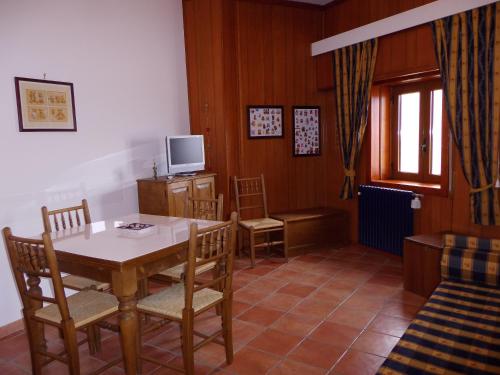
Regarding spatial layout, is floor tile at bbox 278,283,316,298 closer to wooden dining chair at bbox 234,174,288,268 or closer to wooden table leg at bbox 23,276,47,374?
wooden dining chair at bbox 234,174,288,268

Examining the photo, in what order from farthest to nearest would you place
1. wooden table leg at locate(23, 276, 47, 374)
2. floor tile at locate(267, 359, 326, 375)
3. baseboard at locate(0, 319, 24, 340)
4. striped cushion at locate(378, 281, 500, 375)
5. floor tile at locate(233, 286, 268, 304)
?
floor tile at locate(233, 286, 268, 304), baseboard at locate(0, 319, 24, 340), floor tile at locate(267, 359, 326, 375), wooden table leg at locate(23, 276, 47, 374), striped cushion at locate(378, 281, 500, 375)

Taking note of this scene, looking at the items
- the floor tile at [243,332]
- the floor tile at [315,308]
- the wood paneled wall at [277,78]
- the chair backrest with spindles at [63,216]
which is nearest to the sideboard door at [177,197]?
the wood paneled wall at [277,78]

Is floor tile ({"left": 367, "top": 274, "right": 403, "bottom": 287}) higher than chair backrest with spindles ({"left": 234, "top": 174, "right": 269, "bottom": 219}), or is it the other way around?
chair backrest with spindles ({"left": 234, "top": 174, "right": 269, "bottom": 219})

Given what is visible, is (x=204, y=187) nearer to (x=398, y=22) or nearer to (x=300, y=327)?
(x=300, y=327)

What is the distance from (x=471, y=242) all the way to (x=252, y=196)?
8.33ft

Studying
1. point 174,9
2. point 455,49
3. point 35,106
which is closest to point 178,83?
point 174,9

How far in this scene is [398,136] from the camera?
4820 mm

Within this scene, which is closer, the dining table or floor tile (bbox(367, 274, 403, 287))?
the dining table

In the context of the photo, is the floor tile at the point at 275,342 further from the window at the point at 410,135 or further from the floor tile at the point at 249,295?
the window at the point at 410,135

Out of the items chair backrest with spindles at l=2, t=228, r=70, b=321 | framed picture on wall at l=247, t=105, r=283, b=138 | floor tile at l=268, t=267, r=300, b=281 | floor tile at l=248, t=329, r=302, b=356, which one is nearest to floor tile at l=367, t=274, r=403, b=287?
floor tile at l=268, t=267, r=300, b=281

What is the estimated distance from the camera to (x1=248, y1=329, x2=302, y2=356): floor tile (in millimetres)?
2711

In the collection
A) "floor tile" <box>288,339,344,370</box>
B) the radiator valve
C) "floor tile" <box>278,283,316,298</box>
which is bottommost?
"floor tile" <box>288,339,344,370</box>

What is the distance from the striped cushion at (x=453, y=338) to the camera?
185cm

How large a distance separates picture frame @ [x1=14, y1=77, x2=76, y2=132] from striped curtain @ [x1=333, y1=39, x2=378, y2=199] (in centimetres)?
299
